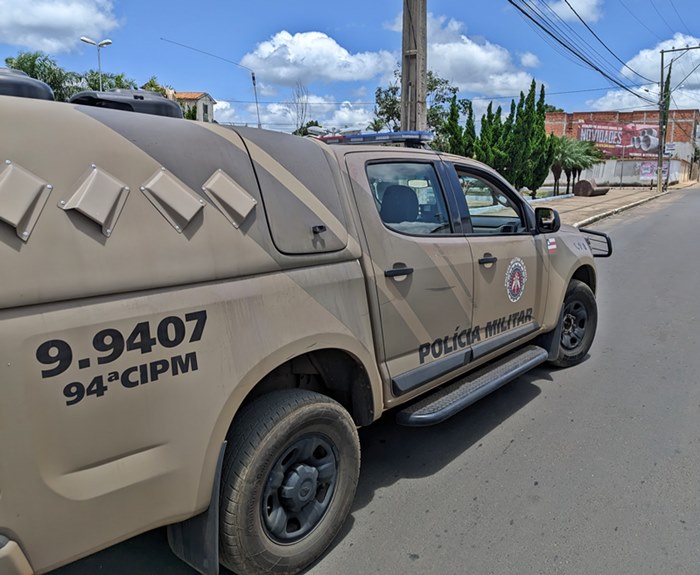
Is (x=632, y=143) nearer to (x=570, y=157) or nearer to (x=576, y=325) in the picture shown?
(x=570, y=157)

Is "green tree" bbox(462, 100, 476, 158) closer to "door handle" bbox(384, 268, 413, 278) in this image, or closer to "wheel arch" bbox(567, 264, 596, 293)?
"wheel arch" bbox(567, 264, 596, 293)

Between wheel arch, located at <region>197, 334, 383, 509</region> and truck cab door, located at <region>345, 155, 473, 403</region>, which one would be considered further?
truck cab door, located at <region>345, 155, 473, 403</region>

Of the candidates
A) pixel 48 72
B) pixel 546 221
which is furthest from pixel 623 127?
pixel 546 221

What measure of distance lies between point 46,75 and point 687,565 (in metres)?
26.9

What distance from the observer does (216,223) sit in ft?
6.97

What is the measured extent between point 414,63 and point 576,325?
20.1ft

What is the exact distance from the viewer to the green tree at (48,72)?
21328 millimetres

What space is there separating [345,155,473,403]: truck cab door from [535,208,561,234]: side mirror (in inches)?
44.9

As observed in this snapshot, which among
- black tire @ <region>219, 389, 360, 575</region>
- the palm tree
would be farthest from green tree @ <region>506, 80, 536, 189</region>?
black tire @ <region>219, 389, 360, 575</region>

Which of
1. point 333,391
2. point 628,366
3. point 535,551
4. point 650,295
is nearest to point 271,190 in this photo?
point 333,391

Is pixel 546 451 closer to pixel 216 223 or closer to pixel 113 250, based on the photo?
pixel 216 223

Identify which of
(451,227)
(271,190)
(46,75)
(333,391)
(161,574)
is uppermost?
(46,75)

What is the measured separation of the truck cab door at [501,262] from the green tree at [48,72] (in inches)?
722

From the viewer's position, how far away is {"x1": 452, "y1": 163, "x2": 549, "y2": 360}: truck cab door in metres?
3.68
